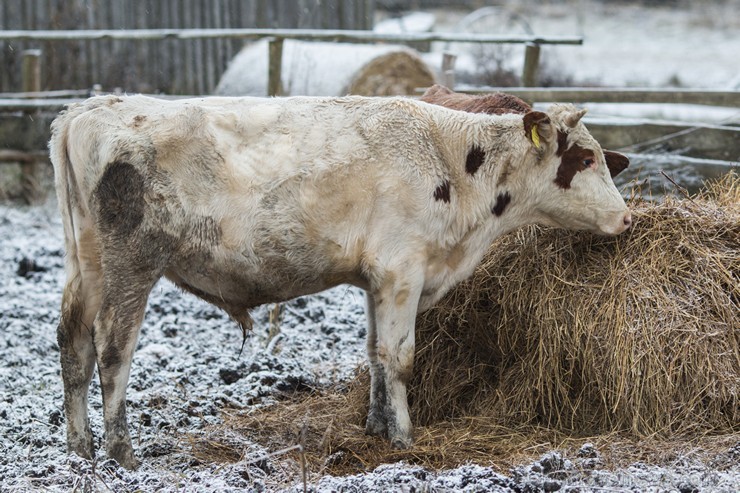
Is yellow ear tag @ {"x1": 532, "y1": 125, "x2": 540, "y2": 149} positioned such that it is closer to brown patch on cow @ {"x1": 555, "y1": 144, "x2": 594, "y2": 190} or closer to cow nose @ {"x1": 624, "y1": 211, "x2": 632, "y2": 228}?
brown patch on cow @ {"x1": 555, "y1": 144, "x2": 594, "y2": 190}

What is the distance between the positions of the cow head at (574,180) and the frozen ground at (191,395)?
4.12ft

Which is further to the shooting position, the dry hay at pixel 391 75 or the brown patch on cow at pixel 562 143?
the dry hay at pixel 391 75

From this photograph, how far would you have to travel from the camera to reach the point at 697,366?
5.14 m

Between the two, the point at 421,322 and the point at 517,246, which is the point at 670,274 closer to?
the point at 517,246

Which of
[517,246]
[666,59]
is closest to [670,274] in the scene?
[517,246]

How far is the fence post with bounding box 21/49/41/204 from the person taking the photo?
35.1 feet

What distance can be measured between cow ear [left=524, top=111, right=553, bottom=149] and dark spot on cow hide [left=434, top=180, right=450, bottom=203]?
0.50m

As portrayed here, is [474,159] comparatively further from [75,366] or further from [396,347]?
[75,366]

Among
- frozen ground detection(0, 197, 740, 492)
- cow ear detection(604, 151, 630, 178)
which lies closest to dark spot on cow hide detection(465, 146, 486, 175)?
cow ear detection(604, 151, 630, 178)

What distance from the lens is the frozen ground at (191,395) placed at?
4.45 meters

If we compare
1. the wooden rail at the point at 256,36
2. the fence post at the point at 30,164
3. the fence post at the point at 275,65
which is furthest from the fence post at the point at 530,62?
the fence post at the point at 30,164

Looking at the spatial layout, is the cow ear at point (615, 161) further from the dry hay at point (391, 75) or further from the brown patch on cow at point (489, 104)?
the dry hay at point (391, 75)

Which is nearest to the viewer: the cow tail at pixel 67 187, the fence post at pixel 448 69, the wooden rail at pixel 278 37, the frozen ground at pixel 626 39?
the cow tail at pixel 67 187

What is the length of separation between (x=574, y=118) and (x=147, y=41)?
35.0 ft
